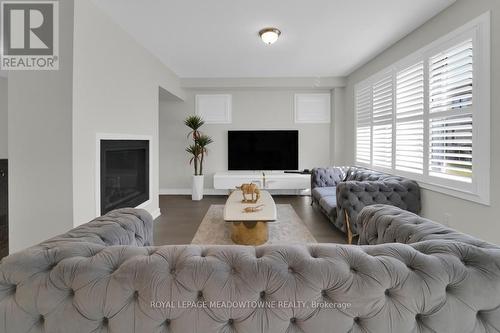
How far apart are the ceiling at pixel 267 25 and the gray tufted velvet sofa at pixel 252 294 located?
2686mm

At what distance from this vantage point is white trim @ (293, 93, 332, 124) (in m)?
5.97

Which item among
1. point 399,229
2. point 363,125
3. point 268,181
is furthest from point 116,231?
point 363,125

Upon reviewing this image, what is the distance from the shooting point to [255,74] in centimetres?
537

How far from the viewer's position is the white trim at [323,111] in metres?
5.97

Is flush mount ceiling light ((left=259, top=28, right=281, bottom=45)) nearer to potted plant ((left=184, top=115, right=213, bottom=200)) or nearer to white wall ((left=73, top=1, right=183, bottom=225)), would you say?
white wall ((left=73, top=1, right=183, bottom=225))

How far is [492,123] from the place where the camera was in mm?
2250

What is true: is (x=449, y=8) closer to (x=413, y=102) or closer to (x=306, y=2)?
(x=413, y=102)

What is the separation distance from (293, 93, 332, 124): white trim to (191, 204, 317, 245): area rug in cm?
249

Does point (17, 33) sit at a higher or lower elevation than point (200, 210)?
higher

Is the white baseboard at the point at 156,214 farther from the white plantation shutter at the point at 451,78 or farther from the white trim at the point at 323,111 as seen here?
the white plantation shutter at the point at 451,78

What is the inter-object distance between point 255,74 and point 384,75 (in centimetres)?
243

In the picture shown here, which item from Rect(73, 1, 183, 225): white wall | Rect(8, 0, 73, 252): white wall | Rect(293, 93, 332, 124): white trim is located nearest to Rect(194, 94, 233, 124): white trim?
Rect(293, 93, 332, 124): white trim

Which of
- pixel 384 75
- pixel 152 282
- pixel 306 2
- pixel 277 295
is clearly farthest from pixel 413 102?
pixel 152 282

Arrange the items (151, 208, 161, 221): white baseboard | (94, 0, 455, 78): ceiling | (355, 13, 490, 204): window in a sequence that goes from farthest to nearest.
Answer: (151, 208, 161, 221): white baseboard < (94, 0, 455, 78): ceiling < (355, 13, 490, 204): window
